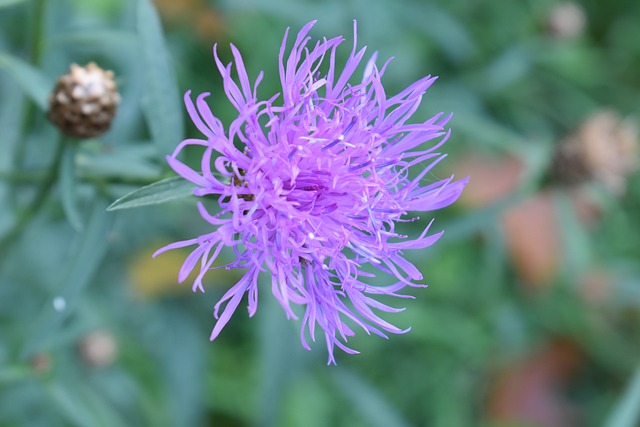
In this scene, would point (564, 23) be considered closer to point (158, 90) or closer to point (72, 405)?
point (158, 90)

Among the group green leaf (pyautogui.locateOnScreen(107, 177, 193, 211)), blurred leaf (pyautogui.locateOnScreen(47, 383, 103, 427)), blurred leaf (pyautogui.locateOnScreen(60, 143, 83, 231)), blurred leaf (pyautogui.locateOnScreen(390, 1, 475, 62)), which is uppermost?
blurred leaf (pyautogui.locateOnScreen(390, 1, 475, 62))

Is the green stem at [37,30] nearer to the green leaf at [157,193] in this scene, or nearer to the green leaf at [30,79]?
the green leaf at [30,79]

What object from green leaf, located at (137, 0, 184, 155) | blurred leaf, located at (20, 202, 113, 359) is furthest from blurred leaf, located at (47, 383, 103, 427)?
green leaf, located at (137, 0, 184, 155)

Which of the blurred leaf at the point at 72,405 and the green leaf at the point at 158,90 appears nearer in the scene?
the green leaf at the point at 158,90

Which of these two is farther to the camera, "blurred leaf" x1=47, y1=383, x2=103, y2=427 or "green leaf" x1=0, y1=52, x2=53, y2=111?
"blurred leaf" x1=47, y1=383, x2=103, y2=427

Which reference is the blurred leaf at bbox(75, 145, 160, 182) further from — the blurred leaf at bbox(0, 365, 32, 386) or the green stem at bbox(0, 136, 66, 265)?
the blurred leaf at bbox(0, 365, 32, 386)

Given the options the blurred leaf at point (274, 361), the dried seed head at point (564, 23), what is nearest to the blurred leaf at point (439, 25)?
the dried seed head at point (564, 23)
